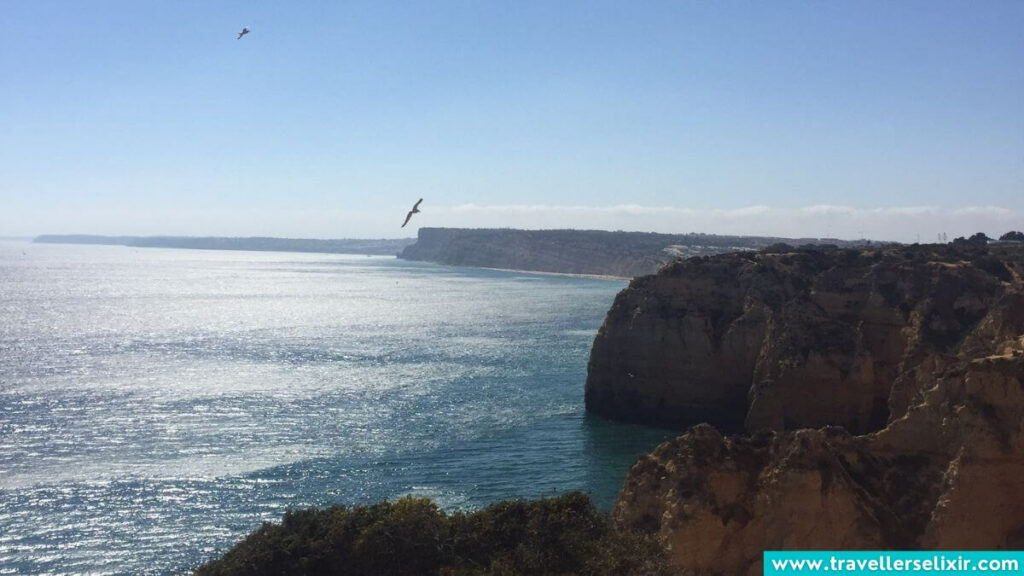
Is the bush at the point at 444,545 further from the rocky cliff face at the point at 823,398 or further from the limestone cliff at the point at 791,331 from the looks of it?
the limestone cliff at the point at 791,331

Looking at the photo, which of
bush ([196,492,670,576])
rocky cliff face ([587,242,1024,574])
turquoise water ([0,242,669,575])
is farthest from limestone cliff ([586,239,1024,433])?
bush ([196,492,670,576])

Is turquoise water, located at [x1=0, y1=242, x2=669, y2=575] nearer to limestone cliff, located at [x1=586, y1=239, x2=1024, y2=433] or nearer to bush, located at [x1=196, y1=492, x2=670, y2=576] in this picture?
limestone cliff, located at [x1=586, y1=239, x2=1024, y2=433]

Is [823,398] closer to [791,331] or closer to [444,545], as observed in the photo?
[791,331]

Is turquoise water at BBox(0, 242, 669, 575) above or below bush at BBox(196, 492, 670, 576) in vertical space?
below

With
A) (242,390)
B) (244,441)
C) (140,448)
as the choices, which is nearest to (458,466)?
(244,441)

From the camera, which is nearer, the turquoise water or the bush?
the bush

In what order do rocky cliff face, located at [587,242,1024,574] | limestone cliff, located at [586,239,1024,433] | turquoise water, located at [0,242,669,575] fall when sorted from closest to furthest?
rocky cliff face, located at [587,242,1024,574] → turquoise water, located at [0,242,669,575] → limestone cliff, located at [586,239,1024,433]

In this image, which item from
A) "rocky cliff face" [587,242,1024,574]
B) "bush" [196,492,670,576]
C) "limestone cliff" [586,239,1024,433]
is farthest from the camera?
"limestone cliff" [586,239,1024,433]
